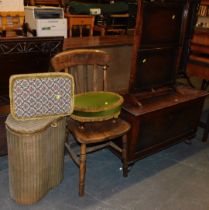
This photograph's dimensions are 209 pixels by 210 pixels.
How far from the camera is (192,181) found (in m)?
2.32

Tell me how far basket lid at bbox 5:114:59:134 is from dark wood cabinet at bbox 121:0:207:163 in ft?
2.22

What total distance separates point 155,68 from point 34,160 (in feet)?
4.11

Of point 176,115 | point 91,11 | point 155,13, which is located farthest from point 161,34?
point 91,11

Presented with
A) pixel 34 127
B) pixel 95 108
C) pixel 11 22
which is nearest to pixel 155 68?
pixel 95 108

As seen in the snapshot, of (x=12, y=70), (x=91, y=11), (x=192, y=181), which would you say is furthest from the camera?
(x=91, y=11)

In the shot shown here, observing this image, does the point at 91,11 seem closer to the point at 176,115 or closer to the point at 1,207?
the point at 176,115

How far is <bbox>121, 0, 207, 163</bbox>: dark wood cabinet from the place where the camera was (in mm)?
2133

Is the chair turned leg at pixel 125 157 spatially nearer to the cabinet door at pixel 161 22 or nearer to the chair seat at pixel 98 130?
the chair seat at pixel 98 130

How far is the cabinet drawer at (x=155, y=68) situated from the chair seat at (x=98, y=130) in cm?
38

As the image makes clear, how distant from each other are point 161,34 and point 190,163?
1.22 metres

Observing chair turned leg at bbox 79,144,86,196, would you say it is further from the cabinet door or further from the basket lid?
the cabinet door

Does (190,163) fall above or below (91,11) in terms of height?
below

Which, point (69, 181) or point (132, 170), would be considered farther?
point (132, 170)

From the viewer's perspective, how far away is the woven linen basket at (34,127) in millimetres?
1698
